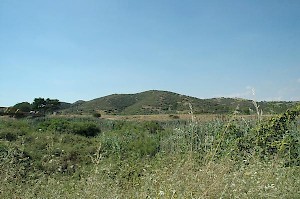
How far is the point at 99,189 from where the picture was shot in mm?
3877

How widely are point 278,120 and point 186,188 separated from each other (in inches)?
238

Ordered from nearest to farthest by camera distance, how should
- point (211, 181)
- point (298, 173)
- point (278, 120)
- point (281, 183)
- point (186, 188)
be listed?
point (186, 188)
point (211, 181)
point (281, 183)
point (298, 173)
point (278, 120)

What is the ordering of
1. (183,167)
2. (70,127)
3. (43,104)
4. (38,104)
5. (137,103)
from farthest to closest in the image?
(137,103), (43,104), (38,104), (70,127), (183,167)

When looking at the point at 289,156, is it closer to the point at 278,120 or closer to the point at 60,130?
the point at 278,120

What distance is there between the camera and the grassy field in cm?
380

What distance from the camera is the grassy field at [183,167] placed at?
12.5ft

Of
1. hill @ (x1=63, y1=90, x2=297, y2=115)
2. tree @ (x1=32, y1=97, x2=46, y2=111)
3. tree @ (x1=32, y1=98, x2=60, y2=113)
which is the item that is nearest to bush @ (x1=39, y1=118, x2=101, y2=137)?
tree @ (x1=32, y1=98, x2=60, y2=113)

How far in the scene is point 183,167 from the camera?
457 cm

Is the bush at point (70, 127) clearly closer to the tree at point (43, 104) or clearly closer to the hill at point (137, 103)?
the tree at point (43, 104)

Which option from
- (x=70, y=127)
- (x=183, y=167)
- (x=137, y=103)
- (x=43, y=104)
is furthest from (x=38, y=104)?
(x=183, y=167)

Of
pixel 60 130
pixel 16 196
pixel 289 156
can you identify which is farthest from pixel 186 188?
pixel 60 130

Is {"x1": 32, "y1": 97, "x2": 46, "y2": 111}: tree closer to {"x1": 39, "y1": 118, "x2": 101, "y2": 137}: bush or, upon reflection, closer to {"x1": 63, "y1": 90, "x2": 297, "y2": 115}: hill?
{"x1": 63, "y1": 90, "x2": 297, "y2": 115}: hill

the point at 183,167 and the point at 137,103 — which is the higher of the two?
the point at 137,103

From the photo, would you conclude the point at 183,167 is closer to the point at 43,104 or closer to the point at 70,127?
the point at 70,127
